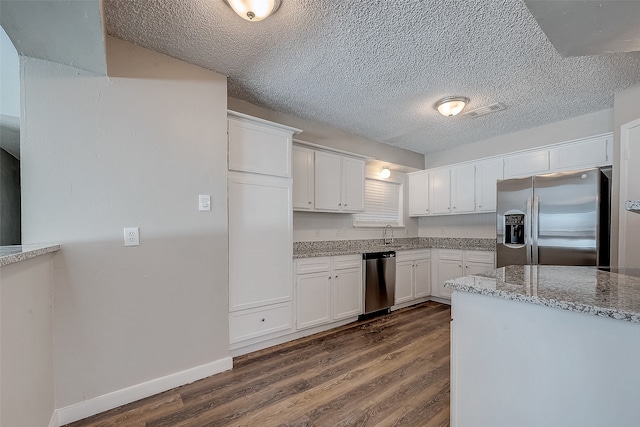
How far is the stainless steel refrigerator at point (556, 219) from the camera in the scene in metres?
2.68

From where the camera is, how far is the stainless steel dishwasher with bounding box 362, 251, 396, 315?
11.3 feet

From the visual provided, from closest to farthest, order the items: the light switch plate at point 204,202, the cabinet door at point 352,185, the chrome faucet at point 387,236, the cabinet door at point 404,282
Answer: the light switch plate at point 204,202, the cabinet door at point 352,185, the cabinet door at point 404,282, the chrome faucet at point 387,236

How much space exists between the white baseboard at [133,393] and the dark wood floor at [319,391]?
5 centimetres

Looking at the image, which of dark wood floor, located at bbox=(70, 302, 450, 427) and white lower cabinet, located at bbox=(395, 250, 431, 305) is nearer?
dark wood floor, located at bbox=(70, 302, 450, 427)

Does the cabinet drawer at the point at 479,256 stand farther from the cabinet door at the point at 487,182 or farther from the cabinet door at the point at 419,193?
the cabinet door at the point at 419,193

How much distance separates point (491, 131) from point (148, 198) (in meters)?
4.22

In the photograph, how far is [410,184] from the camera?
4863 millimetres

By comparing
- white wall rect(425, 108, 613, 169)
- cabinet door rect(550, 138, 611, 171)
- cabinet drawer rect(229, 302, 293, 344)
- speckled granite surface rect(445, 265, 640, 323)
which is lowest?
cabinet drawer rect(229, 302, 293, 344)

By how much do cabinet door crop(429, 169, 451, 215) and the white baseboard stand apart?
3.67 m

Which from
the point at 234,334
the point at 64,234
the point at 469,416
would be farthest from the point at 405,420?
the point at 64,234

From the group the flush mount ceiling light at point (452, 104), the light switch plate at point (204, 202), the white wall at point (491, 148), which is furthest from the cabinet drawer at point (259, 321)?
the white wall at point (491, 148)

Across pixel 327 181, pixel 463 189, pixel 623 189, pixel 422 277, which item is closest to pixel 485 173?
pixel 463 189

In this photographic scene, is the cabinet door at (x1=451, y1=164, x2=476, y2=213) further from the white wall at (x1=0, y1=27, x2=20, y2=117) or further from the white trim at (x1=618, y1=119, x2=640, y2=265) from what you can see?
the white wall at (x1=0, y1=27, x2=20, y2=117)

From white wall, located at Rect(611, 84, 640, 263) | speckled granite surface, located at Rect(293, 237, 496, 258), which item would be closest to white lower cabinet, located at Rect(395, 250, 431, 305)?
speckled granite surface, located at Rect(293, 237, 496, 258)
